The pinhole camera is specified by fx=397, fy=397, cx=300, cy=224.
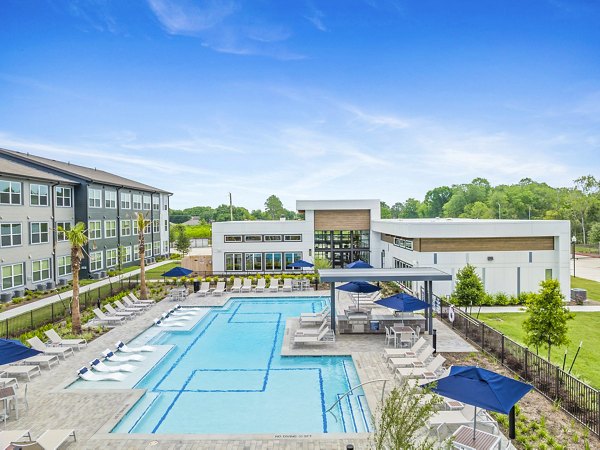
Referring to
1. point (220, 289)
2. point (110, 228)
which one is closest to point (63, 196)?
point (110, 228)

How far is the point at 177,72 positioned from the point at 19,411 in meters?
32.6

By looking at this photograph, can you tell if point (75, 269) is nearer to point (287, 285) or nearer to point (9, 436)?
point (9, 436)

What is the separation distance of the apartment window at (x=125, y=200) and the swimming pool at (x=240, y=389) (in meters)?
28.0

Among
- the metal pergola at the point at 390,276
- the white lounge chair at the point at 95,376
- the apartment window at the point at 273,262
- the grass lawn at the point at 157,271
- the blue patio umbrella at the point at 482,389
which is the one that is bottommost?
the white lounge chair at the point at 95,376

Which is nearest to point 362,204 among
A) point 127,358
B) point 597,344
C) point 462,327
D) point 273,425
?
point 462,327

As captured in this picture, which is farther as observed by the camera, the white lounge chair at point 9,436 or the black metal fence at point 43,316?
the black metal fence at point 43,316

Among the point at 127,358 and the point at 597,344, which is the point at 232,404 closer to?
the point at 127,358

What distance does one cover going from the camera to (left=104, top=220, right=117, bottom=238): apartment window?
38531 millimetres

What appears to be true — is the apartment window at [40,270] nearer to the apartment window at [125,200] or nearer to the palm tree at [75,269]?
the apartment window at [125,200]

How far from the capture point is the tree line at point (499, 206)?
7100cm

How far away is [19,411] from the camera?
1046 cm

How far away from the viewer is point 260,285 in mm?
29562

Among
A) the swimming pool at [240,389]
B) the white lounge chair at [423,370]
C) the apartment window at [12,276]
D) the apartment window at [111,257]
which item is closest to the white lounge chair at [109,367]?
the swimming pool at [240,389]

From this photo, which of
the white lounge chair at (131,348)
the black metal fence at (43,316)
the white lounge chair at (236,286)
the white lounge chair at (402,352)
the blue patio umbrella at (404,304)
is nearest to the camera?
the white lounge chair at (402,352)
